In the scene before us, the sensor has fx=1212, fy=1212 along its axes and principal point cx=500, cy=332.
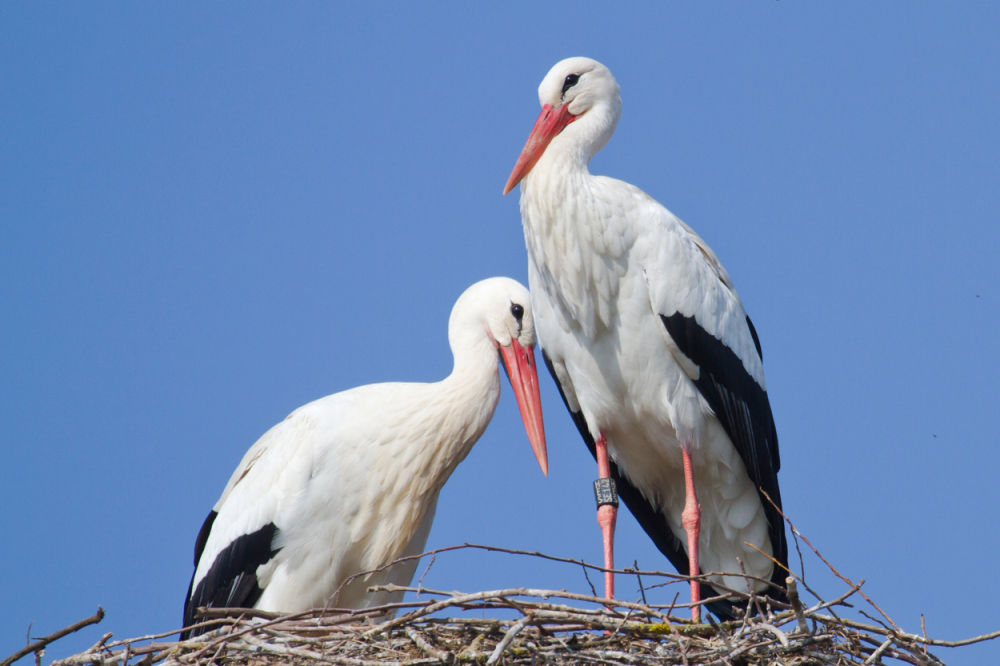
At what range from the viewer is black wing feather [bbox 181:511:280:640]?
4363mm

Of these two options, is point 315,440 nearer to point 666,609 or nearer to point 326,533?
point 326,533

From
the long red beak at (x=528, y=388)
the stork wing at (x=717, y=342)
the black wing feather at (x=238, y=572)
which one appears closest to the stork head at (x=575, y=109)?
the stork wing at (x=717, y=342)

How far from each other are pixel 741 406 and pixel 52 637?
8.43 ft

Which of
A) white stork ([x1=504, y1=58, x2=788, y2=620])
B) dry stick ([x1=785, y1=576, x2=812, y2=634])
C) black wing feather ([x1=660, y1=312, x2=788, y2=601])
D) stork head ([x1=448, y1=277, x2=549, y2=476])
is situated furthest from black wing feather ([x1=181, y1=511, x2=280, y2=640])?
dry stick ([x1=785, y1=576, x2=812, y2=634])

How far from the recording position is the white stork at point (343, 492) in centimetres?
436

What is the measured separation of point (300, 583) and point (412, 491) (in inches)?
20.4

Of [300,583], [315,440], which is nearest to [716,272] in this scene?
[315,440]

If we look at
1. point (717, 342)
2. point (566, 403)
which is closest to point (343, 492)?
point (566, 403)

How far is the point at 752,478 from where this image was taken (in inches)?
185

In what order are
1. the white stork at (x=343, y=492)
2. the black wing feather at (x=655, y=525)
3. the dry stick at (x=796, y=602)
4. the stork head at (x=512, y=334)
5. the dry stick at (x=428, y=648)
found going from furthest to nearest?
1. the black wing feather at (x=655, y=525)
2. the stork head at (x=512, y=334)
3. the white stork at (x=343, y=492)
4. the dry stick at (x=428, y=648)
5. the dry stick at (x=796, y=602)

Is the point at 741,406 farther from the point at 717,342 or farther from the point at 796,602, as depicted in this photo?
the point at 796,602

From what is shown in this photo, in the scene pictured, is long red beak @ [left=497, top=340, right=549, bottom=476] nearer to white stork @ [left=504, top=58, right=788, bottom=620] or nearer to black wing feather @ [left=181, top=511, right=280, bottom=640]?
white stork @ [left=504, top=58, right=788, bottom=620]

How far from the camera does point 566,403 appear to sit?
485cm

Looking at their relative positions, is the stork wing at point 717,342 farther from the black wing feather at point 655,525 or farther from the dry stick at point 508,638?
the dry stick at point 508,638
